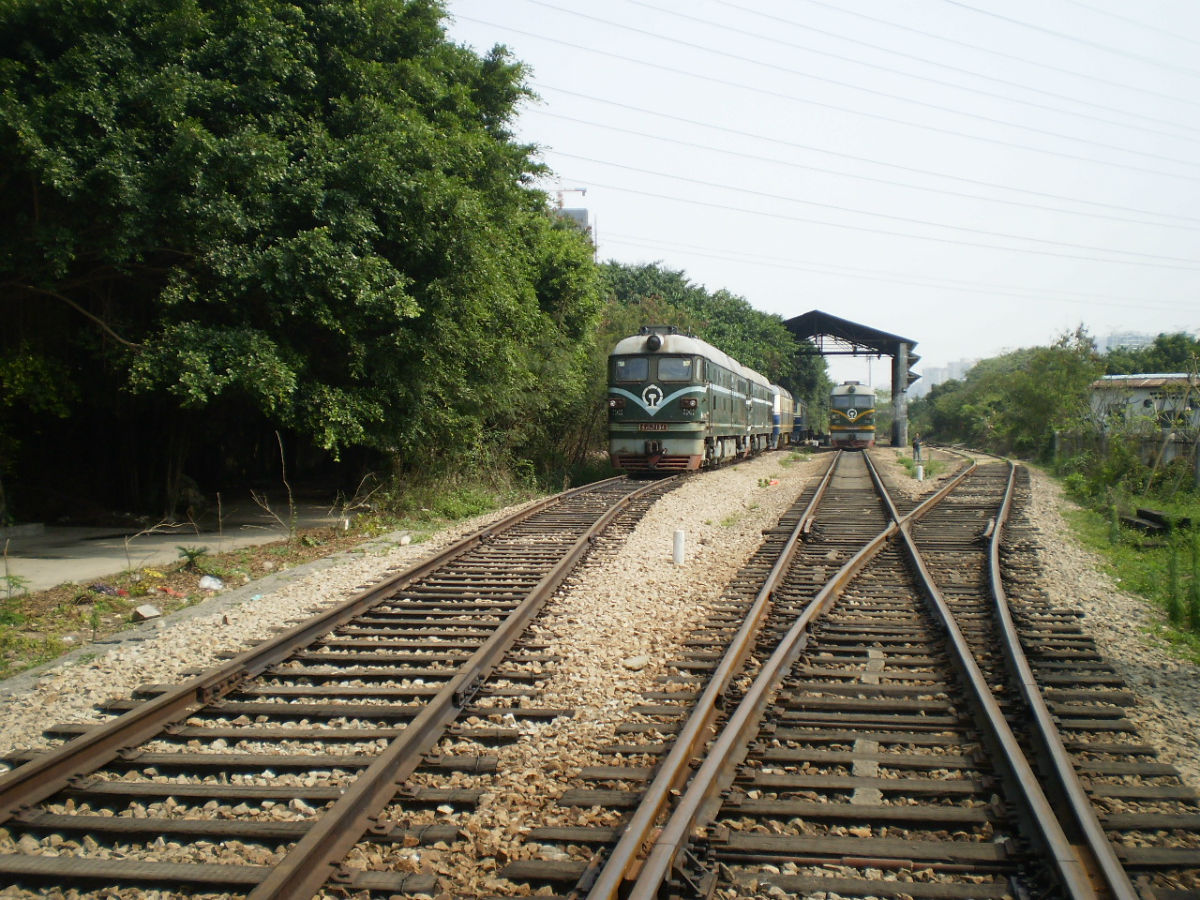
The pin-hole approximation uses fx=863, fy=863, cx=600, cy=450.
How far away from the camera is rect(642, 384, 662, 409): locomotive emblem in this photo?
61.3ft

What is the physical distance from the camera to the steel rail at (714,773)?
3066mm

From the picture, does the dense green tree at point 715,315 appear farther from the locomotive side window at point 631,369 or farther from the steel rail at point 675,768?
the steel rail at point 675,768

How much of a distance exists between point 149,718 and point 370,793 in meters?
1.63

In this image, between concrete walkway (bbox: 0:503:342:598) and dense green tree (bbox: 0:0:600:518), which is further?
dense green tree (bbox: 0:0:600:518)

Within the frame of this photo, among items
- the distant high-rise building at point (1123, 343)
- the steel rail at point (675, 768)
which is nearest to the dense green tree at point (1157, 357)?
the distant high-rise building at point (1123, 343)

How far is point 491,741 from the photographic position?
4.52m

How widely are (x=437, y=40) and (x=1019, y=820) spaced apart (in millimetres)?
13547

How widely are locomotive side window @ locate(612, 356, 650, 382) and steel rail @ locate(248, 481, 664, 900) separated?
43.0ft

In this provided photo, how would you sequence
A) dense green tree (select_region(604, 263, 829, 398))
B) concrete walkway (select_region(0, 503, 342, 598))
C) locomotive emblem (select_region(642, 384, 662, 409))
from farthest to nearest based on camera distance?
1. dense green tree (select_region(604, 263, 829, 398))
2. locomotive emblem (select_region(642, 384, 662, 409))
3. concrete walkway (select_region(0, 503, 342, 598))

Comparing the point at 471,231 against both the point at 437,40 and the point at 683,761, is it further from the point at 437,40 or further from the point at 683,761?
the point at 683,761

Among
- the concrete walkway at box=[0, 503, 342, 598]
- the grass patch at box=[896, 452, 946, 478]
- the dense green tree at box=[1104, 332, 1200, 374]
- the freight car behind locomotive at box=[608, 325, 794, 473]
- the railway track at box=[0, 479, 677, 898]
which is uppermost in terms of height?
the dense green tree at box=[1104, 332, 1200, 374]

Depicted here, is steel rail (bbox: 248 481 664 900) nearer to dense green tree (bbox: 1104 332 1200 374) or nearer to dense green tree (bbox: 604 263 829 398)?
dense green tree (bbox: 604 263 829 398)

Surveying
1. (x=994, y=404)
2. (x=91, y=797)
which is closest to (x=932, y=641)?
(x=91, y=797)

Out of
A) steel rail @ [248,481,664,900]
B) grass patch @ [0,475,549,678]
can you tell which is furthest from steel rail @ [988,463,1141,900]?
grass patch @ [0,475,549,678]
